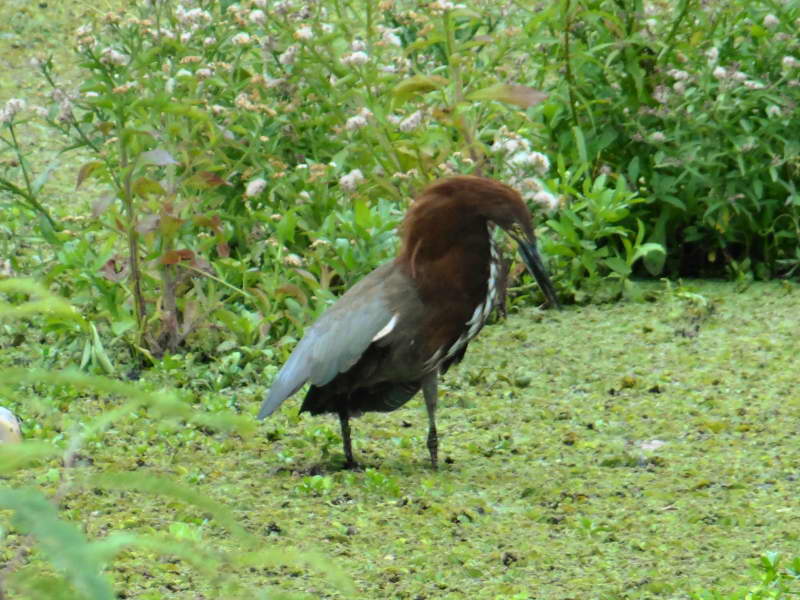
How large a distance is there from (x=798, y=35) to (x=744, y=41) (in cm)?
33

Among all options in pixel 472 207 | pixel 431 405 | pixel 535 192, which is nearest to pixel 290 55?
pixel 535 192

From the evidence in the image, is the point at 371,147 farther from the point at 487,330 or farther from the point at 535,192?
the point at 487,330

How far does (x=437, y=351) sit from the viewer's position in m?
3.76

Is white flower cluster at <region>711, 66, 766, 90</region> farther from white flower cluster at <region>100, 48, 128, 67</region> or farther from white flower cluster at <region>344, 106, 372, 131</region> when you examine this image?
white flower cluster at <region>100, 48, 128, 67</region>

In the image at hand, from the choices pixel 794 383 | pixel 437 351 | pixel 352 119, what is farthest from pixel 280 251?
pixel 794 383

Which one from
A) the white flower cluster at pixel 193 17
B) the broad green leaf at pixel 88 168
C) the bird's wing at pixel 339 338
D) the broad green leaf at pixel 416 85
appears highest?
the white flower cluster at pixel 193 17

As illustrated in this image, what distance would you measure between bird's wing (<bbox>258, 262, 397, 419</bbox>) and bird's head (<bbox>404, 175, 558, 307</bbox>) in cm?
24

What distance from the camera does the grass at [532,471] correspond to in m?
3.25

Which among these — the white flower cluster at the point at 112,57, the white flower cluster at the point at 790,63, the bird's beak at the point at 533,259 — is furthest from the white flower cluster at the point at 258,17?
the white flower cluster at the point at 790,63

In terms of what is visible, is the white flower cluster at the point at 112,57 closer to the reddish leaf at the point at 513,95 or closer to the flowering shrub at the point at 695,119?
the reddish leaf at the point at 513,95

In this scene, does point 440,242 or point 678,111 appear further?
point 678,111

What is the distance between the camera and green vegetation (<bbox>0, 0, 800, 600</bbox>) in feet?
11.4

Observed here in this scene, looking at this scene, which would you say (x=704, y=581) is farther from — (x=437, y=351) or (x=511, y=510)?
(x=437, y=351)

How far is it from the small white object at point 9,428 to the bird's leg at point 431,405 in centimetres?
119
